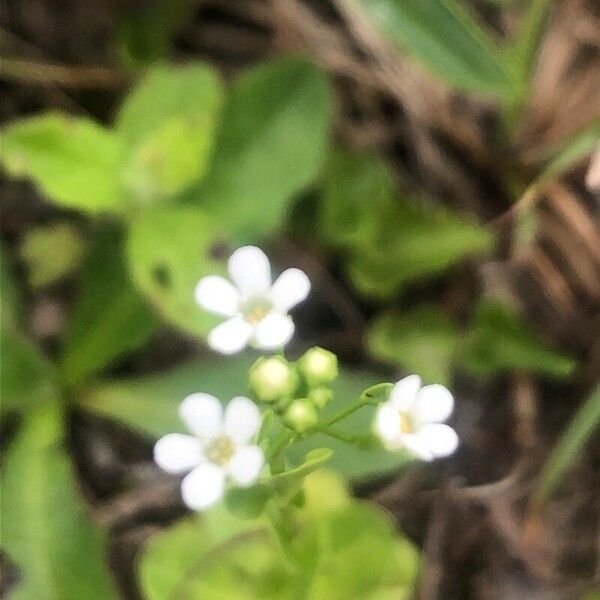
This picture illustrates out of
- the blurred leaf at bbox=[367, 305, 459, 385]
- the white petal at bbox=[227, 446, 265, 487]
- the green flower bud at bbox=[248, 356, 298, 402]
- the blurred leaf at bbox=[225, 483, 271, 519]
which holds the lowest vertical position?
the blurred leaf at bbox=[367, 305, 459, 385]

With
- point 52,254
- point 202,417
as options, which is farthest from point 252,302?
point 52,254

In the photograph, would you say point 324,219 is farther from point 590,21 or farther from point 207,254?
point 590,21

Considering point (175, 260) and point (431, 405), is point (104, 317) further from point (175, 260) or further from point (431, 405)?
point (431, 405)

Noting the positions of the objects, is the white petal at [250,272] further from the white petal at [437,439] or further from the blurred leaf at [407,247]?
the blurred leaf at [407,247]

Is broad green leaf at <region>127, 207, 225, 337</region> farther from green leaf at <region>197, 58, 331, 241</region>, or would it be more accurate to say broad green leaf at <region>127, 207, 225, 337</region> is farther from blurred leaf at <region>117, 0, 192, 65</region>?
blurred leaf at <region>117, 0, 192, 65</region>

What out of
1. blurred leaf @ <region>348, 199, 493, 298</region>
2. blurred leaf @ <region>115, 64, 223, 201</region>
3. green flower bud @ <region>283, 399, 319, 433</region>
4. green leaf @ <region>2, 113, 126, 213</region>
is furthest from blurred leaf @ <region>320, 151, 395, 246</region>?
green flower bud @ <region>283, 399, 319, 433</region>

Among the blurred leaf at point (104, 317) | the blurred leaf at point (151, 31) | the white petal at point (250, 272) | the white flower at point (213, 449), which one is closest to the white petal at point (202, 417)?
the white flower at point (213, 449)

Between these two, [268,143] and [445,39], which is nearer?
[445,39]
